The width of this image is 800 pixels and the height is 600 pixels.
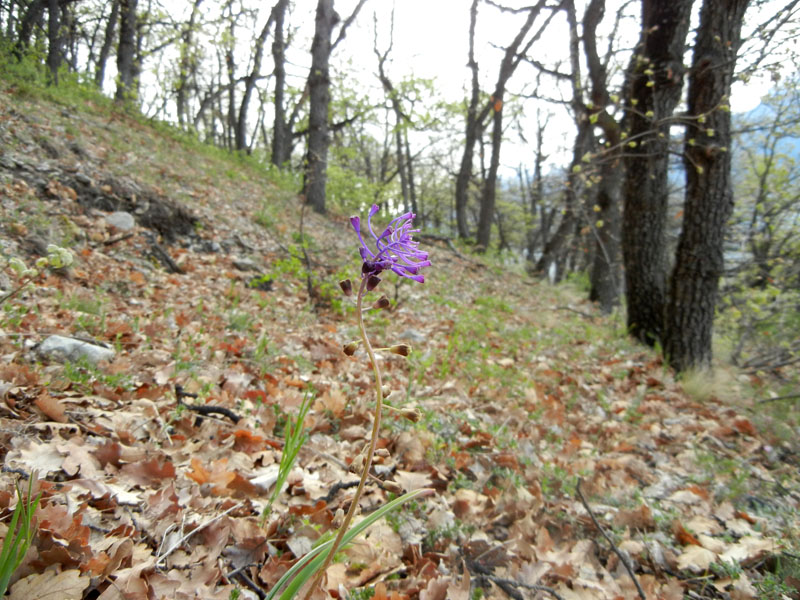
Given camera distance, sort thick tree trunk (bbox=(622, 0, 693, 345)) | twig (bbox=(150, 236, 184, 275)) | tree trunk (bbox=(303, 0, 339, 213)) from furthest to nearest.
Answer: tree trunk (bbox=(303, 0, 339, 213))
thick tree trunk (bbox=(622, 0, 693, 345))
twig (bbox=(150, 236, 184, 275))

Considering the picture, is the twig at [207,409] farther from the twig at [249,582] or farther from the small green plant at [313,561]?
the small green plant at [313,561]

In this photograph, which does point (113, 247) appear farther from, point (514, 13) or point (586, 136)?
point (586, 136)

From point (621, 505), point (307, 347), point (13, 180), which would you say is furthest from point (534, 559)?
point (13, 180)

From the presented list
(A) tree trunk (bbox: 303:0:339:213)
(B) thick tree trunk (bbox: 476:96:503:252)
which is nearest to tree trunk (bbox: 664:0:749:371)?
(A) tree trunk (bbox: 303:0:339:213)

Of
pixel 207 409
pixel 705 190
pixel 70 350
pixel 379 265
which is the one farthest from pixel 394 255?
pixel 705 190

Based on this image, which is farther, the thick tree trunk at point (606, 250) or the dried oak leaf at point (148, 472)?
the thick tree trunk at point (606, 250)

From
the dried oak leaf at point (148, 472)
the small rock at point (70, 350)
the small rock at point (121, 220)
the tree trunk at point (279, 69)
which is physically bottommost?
the dried oak leaf at point (148, 472)

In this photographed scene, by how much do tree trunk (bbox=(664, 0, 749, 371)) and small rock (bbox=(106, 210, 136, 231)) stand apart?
6473 mm

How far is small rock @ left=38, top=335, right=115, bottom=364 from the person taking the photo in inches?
94.2

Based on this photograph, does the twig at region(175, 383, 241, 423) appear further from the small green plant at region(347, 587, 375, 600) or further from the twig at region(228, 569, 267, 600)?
the small green plant at region(347, 587, 375, 600)

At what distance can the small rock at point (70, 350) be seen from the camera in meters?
2.39

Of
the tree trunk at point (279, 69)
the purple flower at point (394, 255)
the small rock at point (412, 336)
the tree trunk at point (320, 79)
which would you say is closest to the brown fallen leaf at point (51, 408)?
the purple flower at point (394, 255)

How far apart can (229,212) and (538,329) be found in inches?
219

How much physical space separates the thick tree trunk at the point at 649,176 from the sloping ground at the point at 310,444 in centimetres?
110
